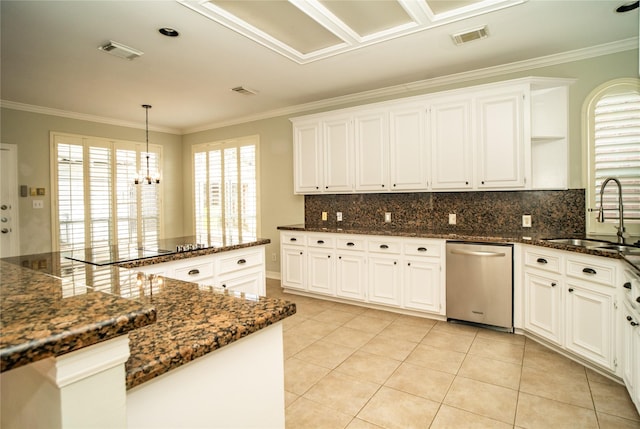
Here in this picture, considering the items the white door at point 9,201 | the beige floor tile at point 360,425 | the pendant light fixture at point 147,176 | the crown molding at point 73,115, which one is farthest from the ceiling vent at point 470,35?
the white door at point 9,201

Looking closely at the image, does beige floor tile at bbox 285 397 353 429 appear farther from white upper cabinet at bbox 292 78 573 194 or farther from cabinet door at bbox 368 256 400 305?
white upper cabinet at bbox 292 78 573 194

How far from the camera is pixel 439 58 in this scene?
3.66 metres

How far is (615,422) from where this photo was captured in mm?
2062

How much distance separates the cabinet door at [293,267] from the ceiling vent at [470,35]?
2.92 meters

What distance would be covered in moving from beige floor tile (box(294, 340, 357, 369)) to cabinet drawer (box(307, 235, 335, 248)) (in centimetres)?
144

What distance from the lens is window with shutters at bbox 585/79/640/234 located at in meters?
3.28

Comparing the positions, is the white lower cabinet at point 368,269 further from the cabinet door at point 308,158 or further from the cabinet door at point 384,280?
the cabinet door at point 308,158

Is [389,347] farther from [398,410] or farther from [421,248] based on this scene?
[421,248]

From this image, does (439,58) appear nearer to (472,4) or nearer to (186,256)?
(472,4)

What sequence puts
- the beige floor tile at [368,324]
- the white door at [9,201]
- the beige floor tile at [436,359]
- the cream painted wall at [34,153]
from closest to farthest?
1. the beige floor tile at [436,359]
2. the beige floor tile at [368,324]
3. the white door at [9,201]
4. the cream painted wall at [34,153]

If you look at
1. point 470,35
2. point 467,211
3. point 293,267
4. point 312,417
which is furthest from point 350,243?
point 470,35

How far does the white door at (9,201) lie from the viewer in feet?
16.5

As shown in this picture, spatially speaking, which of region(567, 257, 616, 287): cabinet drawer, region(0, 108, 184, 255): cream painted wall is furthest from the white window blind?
region(0, 108, 184, 255): cream painted wall

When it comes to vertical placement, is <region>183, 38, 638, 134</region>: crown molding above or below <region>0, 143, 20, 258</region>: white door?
above
